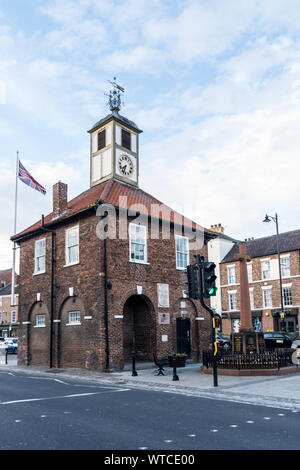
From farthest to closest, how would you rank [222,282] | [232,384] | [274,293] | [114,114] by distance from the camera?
[222,282] → [274,293] → [114,114] → [232,384]

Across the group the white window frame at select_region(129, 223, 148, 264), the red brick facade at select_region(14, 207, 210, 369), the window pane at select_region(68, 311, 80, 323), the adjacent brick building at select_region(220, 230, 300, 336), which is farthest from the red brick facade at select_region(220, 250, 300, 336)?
the window pane at select_region(68, 311, 80, 323)

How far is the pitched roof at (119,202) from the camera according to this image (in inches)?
797

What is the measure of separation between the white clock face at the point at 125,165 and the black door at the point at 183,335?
336 inches

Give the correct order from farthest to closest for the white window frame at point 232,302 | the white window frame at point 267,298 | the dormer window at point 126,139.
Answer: the white window frame at point 232,302, the white window frame at point 267,298, the dormer window at point 126,139

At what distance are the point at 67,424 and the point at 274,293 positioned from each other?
117 feet

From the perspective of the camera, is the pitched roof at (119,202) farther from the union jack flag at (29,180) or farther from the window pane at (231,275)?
the window pane at (231,275)

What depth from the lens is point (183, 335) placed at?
875 inches

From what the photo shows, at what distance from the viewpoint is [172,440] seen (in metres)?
6.48

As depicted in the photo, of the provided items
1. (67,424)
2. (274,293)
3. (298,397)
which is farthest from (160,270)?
(274,293)

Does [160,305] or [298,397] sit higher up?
[160,305]

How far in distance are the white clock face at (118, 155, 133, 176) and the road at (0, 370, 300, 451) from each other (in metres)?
14.3

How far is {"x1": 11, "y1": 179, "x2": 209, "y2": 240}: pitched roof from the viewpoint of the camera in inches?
797

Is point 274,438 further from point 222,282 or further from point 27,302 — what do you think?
point 222,282

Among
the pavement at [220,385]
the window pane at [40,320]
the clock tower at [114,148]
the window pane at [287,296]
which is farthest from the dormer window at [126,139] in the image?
the window pane at [287,296]
